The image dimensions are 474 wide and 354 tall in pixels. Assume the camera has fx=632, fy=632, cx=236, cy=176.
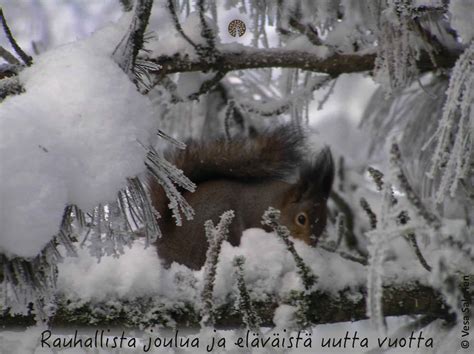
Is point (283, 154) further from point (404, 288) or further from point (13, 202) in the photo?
point (13, 202)

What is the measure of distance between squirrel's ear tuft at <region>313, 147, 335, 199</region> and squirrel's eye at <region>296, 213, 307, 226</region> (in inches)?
4.9

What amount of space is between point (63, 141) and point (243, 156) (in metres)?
1.30

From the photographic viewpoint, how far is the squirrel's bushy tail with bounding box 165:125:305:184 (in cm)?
208

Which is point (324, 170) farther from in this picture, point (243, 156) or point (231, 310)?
point (231, 310)

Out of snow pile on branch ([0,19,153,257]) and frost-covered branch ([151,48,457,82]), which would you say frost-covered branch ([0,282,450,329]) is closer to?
snow pile on branch ([0,19,153,257])

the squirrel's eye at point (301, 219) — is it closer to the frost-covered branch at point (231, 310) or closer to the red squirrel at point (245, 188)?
the red squirrel at point (245, 188)

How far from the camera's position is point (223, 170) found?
7.02ft

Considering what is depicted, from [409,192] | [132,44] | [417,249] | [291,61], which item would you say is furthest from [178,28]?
[409,192]

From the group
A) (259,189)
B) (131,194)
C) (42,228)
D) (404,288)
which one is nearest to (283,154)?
(259,189)

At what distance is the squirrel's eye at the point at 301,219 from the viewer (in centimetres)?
231

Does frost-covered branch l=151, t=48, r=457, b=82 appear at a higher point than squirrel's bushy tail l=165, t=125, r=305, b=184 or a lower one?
higher

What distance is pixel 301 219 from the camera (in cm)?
231

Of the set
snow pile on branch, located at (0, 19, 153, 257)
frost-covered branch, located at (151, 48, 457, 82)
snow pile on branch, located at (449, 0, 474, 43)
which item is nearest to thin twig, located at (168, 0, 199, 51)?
frost-covered branch, located at (151, 48, 457, 82)

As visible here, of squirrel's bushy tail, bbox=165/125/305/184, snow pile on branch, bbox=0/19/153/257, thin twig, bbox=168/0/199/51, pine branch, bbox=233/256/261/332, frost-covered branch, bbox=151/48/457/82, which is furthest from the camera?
squirrel's bushy tail, bbox=165/125/305/184
